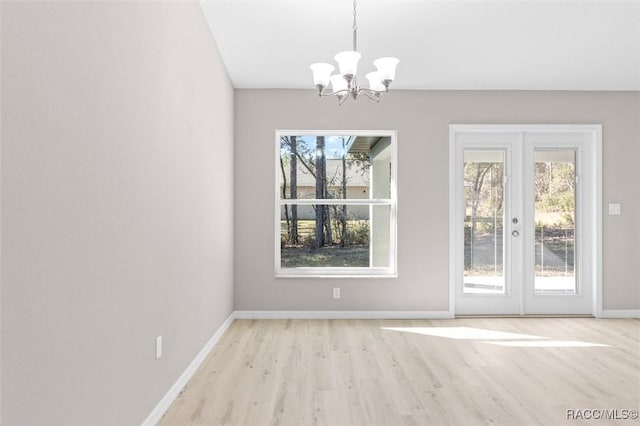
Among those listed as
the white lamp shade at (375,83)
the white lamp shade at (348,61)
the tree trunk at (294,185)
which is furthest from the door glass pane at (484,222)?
the white lamp shade at (348,61)

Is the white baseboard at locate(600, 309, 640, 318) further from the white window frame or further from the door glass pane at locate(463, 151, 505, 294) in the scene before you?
the white window frame

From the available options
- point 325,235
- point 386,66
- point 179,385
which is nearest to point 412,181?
point 325,235

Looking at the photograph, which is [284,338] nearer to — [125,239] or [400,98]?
[125,239]

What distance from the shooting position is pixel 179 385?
251 cm

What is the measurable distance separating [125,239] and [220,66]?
7.89 feet

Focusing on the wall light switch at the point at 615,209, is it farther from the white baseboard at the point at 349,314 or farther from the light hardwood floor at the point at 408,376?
the white baseboard at the point at 349,314

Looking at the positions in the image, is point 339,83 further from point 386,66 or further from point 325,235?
point 325,235

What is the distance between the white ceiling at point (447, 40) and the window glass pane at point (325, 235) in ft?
4.61

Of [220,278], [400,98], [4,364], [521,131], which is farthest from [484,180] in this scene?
[4,364]

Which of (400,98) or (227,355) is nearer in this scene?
(227,355)

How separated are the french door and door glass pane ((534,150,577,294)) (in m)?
0.01

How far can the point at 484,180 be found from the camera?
4480 mm

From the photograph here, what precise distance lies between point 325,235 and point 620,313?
3398mm

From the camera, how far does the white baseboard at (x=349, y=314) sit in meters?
4.33
